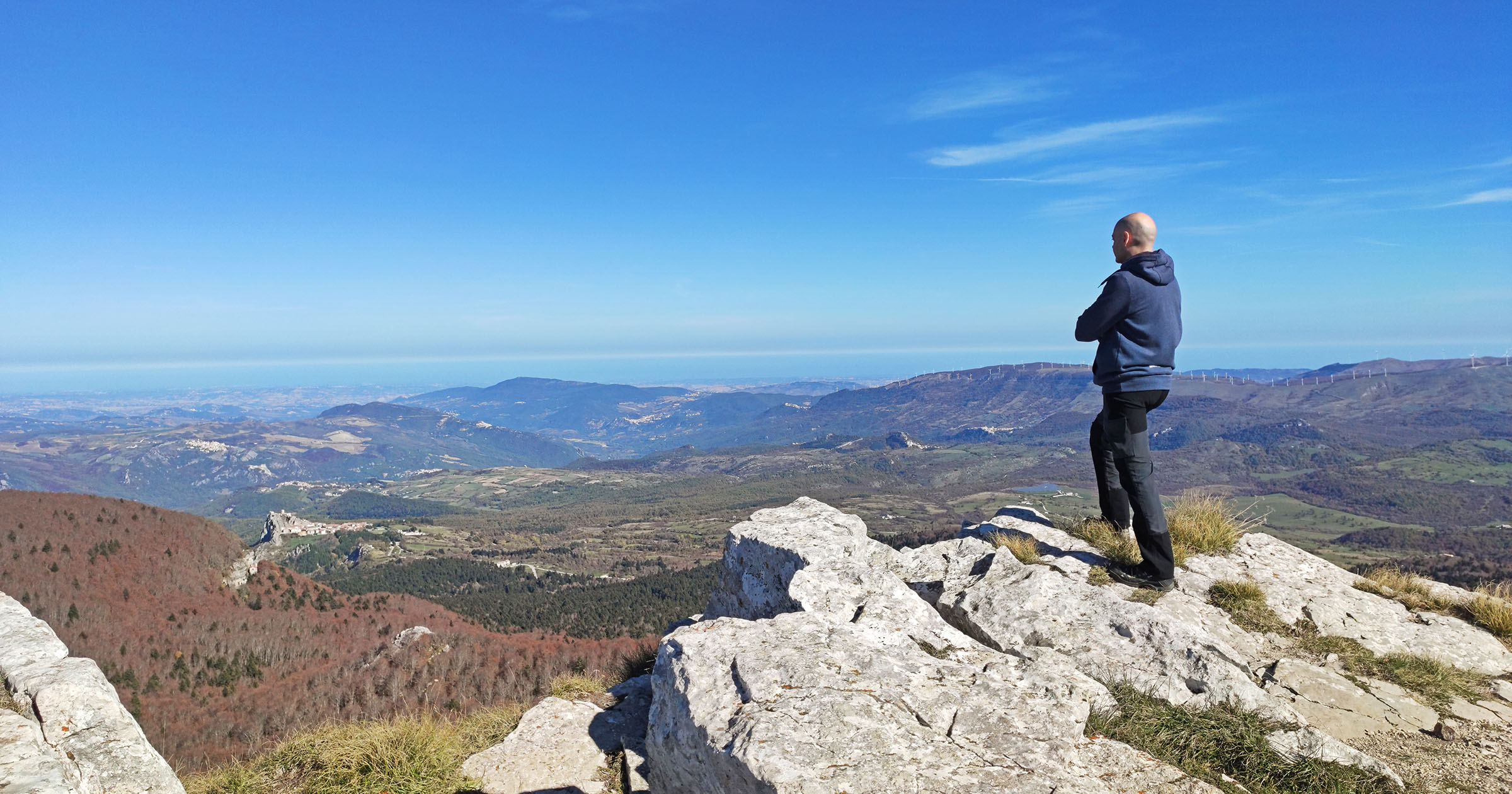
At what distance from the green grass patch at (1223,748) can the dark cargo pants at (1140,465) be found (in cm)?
263

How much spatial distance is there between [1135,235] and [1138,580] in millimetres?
4424

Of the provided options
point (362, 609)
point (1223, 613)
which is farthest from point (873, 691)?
point (362, 609)

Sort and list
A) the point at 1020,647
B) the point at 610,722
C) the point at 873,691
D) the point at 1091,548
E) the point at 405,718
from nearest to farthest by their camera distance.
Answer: the point at 873,691
the point at 1020,647
the point at 610,722
the point at 405,718
the point at 1091,548

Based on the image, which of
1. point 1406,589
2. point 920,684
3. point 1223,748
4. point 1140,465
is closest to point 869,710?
point 920,684

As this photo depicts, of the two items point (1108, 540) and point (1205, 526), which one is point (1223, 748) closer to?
point (1108, 540)

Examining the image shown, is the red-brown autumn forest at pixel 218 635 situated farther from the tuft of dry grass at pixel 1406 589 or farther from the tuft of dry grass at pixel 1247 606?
the tuft of dry grass at pixel 1406 589

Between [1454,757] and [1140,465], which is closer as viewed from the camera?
[1454,757]

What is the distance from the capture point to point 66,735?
6.22m

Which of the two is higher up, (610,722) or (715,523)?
(610,722)

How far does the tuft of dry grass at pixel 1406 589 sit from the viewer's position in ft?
27.9

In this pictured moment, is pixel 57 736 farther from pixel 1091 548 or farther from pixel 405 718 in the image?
pixel 1091 548

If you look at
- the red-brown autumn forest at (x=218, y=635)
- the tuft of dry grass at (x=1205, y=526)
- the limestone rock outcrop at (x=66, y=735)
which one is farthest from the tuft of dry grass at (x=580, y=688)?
the red-brown autumn forest at (x=218, y=635)

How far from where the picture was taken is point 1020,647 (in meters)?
7.00

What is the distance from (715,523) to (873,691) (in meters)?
193
